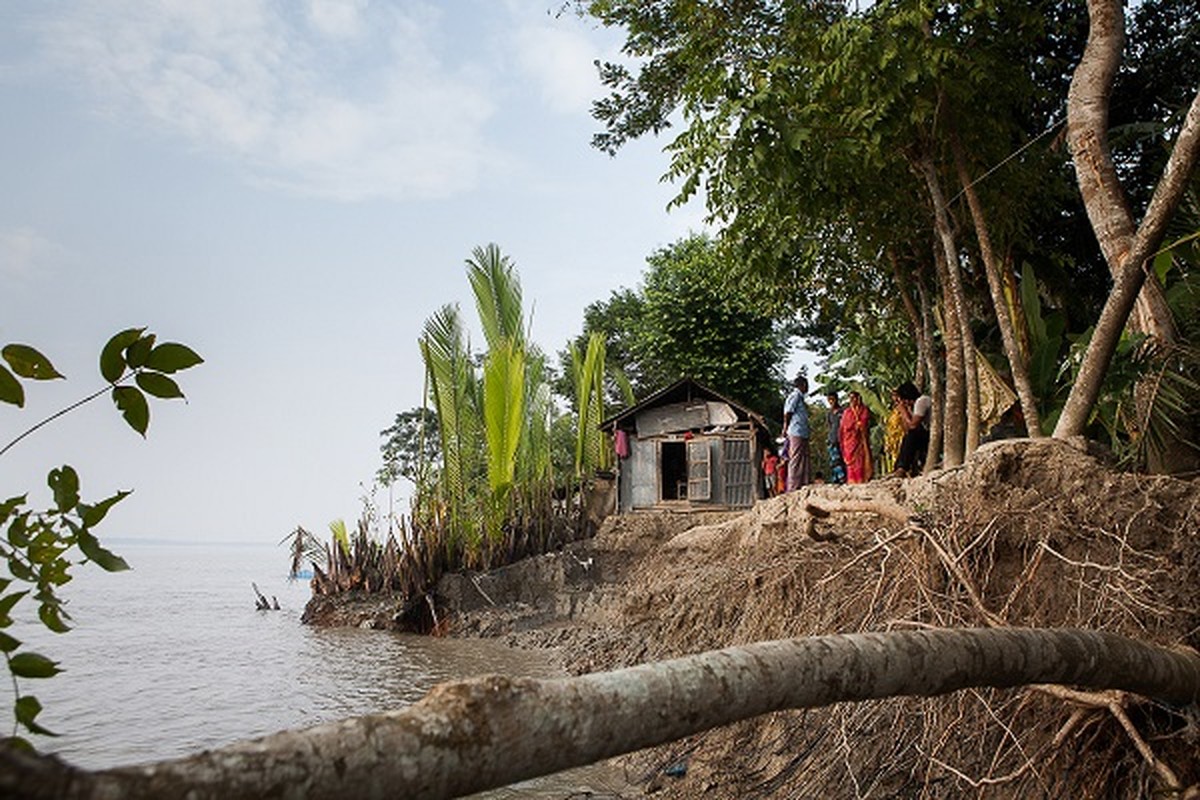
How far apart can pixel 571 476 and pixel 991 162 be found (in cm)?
1162

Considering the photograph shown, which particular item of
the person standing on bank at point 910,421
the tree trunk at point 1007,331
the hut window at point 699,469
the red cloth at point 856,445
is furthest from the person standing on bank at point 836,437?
the hut window at point 699,469

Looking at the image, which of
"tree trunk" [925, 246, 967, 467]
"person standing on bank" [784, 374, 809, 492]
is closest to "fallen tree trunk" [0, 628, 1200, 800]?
"tree trunk" [925, 246, 967, 467]

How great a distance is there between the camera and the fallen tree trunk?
1.32 meters

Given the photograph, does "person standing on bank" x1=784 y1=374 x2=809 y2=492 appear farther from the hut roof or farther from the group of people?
the hut roof

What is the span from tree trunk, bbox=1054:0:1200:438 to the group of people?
12.9ft

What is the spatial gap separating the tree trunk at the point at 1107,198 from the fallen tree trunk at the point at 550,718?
2802 mm

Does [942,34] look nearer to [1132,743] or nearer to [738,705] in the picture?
[1132,743]

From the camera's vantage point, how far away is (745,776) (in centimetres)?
486

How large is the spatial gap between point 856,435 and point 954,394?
2713mm

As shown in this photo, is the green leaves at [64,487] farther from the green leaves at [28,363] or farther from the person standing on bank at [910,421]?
the person standing on bank at [910,421]

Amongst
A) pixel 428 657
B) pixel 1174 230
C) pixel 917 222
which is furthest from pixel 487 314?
pixel 1174 230

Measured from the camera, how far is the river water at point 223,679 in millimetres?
7398

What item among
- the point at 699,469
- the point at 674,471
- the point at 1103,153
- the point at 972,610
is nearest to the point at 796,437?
the point at 699,469

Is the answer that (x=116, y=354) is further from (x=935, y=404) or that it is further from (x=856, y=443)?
(x=856, y=443)
